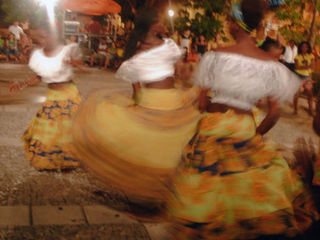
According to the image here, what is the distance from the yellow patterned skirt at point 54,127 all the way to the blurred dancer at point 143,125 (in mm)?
1021

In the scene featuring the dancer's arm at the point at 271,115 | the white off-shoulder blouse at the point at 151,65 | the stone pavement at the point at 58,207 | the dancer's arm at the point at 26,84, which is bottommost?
the stone pavement at the point at 58,207

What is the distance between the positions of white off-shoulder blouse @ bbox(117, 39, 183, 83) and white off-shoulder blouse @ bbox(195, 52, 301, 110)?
4.25 ft

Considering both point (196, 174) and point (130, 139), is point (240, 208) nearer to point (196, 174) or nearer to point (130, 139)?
point (196, 174)

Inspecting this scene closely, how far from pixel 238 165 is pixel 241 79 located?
0.48 metres

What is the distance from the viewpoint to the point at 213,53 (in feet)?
10.1

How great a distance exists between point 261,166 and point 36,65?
3.29 m

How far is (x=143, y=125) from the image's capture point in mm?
4191

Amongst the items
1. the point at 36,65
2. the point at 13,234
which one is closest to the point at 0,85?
the point at 36,65

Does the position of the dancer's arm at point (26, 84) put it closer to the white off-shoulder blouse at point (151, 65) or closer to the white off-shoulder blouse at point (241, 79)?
the white off-shoulder blouse at point (151, 65)

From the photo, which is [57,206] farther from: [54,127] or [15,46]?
→ [15,46]

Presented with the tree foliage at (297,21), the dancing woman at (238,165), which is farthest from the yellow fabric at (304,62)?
the dancing woman at (238,165)

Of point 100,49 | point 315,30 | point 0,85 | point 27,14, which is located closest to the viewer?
point 0,85

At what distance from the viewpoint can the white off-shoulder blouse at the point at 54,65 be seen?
550 cm

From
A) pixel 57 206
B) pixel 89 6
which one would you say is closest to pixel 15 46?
pixel 89 6
